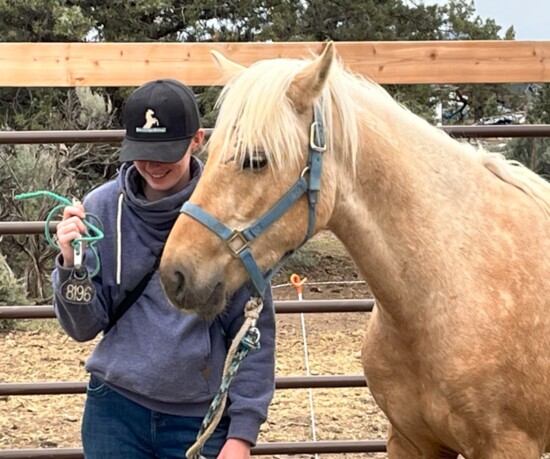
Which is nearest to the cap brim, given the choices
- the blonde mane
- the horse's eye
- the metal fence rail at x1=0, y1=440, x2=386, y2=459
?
the blonde mane

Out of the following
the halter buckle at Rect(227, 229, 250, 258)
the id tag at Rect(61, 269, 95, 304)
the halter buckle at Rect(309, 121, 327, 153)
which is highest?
the halter buckle at Rect(309, 121, 327, 153)

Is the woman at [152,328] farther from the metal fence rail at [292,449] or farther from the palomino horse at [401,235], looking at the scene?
the metal fence rail at [292,449]

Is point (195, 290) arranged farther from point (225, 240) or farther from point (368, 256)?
point (368, 256)

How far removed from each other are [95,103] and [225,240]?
7837 mm

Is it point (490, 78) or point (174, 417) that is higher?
point (490, 78)

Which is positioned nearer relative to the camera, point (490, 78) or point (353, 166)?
point (353, 166)

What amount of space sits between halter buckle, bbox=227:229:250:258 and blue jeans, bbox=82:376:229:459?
0.48 metres

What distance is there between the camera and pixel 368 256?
7.10 ft

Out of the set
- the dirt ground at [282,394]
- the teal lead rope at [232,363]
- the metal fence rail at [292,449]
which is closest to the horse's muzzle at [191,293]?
the teal lead rope at [232,363]

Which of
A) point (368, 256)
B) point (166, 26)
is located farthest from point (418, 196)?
point (166, 26)

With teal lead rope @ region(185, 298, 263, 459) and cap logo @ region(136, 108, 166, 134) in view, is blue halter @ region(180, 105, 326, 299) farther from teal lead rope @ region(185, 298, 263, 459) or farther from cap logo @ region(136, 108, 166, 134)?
cap logo @ region(136, 108, 166, 134)

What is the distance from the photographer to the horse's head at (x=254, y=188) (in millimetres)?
1887

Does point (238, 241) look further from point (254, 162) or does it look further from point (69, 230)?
point (69, 230)

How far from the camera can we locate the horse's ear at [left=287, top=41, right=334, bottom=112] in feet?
6.30
